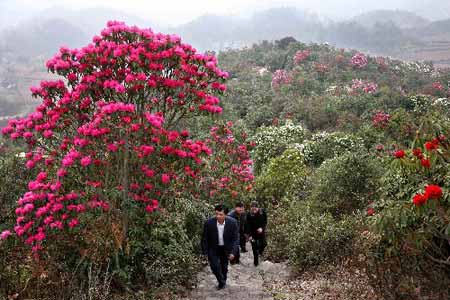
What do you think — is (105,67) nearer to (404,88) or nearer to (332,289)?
(332,289)

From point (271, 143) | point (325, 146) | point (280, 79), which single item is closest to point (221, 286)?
point (325, 146)

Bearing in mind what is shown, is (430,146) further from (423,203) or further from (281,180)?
(281,180)

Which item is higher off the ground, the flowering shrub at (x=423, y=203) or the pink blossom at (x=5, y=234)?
the flowering shrub at (x=423, y=203)

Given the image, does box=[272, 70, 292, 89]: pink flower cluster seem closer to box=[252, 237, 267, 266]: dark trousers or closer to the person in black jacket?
box=[252, 237, 267, 266]: dark trousers

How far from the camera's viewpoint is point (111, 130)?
596 centimetres

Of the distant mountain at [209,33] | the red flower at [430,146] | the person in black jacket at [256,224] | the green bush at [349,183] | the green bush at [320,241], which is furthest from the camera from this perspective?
the distant mountain at [209,33]

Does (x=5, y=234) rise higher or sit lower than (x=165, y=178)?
lower

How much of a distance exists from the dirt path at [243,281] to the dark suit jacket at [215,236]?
0.63m

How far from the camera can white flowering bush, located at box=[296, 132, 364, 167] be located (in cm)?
1703

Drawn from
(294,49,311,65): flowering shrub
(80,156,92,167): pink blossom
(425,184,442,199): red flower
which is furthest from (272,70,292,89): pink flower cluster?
(425,184,442,199): red flower

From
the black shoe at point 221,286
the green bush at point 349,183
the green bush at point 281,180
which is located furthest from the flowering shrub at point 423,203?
the green bush at point 281,180

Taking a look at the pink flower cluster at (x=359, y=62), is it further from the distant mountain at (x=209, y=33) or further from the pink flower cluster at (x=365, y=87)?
the distant mountain at (x=209, y=33)

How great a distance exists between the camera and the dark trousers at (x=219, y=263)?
6.96 m

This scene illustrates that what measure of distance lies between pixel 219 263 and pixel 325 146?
11.3m
